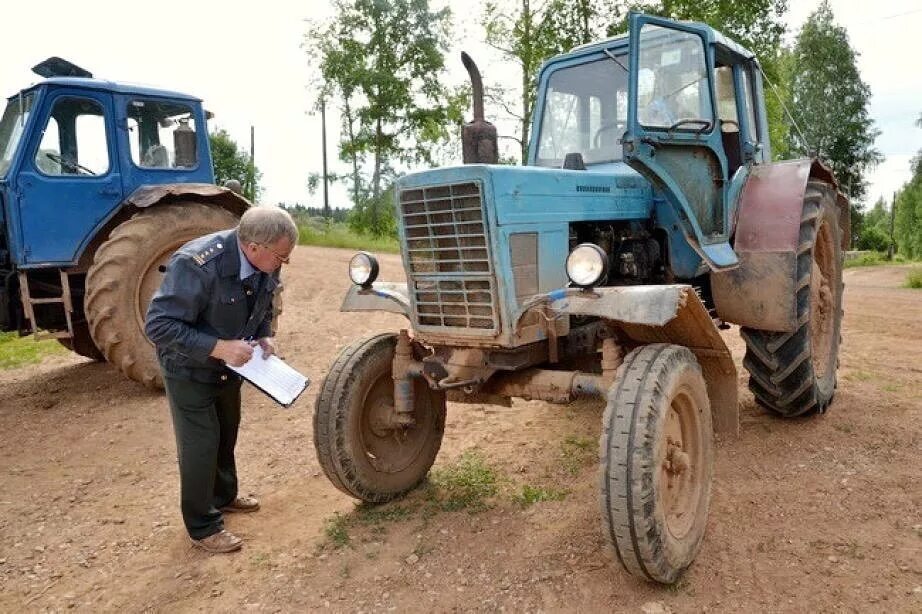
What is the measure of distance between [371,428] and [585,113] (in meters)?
2.50

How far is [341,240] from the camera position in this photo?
2134 centimetres

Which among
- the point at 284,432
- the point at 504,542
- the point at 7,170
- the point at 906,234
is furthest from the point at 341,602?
the point at 906,234

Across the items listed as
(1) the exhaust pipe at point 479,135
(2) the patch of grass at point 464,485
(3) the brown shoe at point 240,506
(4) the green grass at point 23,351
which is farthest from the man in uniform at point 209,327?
(4) the green grass at point 23,351

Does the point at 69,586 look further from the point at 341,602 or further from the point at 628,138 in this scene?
the point at 628,138

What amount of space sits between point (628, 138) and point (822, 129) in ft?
106

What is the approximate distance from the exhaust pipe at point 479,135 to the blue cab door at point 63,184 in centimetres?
407

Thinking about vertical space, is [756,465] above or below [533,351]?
below

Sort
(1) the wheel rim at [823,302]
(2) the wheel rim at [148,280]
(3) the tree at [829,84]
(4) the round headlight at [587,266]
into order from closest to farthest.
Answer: (4) the round headlight at [587,266]
(1) the wheel rim at [823,302]
(2) the wheel rim at [148,280]
(3) the tree at [829,84]

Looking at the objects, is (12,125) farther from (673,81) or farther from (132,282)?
(673,81)

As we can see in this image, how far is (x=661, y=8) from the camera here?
58.3 feet

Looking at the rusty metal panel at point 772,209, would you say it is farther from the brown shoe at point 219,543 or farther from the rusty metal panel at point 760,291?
the brown shoe at point 219,543

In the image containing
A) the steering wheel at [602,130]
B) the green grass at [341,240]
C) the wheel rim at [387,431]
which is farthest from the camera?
the green grass at [341,240]

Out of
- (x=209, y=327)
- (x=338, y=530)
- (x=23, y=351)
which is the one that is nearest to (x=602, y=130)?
(x=209, y=327)

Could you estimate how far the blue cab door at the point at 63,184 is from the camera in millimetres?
5945
